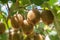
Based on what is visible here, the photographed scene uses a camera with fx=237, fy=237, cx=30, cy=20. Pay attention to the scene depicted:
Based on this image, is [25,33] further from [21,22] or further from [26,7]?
[26,7]

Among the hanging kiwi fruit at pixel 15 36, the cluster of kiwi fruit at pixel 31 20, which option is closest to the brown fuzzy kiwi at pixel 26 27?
the cluster of kiwi fruit at pixel 31 20

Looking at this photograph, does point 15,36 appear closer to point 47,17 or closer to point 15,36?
point 15,36

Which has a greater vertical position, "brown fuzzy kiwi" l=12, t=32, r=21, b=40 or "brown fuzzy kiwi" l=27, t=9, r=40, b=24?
"brown fuzzy kiwi" l=27, t=9, r=40, b=24

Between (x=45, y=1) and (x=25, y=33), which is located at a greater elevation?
(x=45, y=1)

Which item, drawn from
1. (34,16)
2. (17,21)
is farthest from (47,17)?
(17,21)

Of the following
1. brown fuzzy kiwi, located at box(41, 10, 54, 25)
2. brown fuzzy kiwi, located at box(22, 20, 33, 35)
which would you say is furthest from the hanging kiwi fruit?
brown fuzzy kiwi, located at box(41, 10, 54, 25)

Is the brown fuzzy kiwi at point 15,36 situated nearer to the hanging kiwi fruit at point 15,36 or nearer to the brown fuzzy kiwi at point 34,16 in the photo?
the hanging kiwi fruit at point 15,36

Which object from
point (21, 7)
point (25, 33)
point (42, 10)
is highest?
point (21, 7)

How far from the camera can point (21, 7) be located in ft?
4.78

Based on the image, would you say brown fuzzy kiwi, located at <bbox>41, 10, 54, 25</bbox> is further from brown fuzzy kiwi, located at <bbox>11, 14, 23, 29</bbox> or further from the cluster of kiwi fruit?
brown fuzzy kiwi, located at <bbox>11, 14, 23, 29</bbox>

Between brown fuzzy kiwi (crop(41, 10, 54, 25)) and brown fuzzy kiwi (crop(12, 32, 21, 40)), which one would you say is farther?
brown fuzzy kiwi (crop(12, 32, 21, 40))

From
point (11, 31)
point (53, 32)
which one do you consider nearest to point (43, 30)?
point (53, 32)

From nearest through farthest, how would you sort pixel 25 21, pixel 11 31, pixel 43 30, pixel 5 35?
pixel 25 21
pixel 11 31
pixel 5 35
pixel 43 30

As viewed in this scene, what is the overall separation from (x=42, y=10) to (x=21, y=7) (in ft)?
0.65
